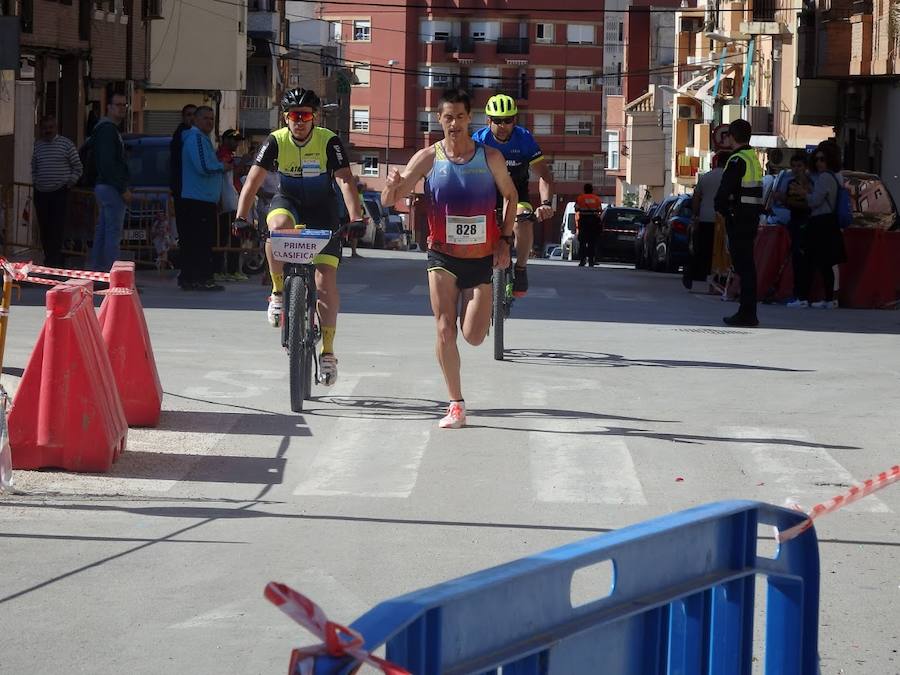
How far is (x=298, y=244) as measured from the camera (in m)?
10.6

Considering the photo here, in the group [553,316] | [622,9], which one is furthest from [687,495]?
[622,9]

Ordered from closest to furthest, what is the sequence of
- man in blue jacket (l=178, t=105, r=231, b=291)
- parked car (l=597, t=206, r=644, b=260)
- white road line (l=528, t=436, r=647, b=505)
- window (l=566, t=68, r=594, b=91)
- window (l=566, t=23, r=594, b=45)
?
white road line (l=528, t=436, r=647, b=505), man in blue jacket (l=178, t=105, r=231, b=291), parked car (l=597, t=206, r=644, b=260), window (l=566, t=23, r=594, b=45), window (l=566, t=68, r=594, b=91)

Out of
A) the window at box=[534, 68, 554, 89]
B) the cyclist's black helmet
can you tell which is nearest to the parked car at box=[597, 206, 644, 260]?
the cyclist's black helmet

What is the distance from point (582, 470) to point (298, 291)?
8.07 ft

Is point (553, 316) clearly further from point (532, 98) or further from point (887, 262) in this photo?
point (532, 98)

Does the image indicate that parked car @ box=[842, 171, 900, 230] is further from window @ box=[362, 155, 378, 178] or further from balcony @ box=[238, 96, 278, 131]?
window @ box=[362, 155, 378, 178]

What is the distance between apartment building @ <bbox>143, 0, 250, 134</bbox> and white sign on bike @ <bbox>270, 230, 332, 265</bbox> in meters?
33.7

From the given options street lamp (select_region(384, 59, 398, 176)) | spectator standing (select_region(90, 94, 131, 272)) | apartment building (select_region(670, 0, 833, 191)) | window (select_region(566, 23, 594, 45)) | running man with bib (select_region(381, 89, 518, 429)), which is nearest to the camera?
running man with bib (select_region(381, 89, 518, 429))

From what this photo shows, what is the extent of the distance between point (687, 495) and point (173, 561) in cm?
277

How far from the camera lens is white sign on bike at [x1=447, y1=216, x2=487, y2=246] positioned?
10188 millimetres

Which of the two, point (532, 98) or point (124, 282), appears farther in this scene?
point (532, 98)

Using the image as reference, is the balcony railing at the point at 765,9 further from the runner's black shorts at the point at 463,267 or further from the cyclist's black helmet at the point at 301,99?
the runner's black shorts at the point at 463,267

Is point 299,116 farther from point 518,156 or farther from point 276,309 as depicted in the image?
point 518,156

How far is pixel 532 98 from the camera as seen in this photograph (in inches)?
4267
